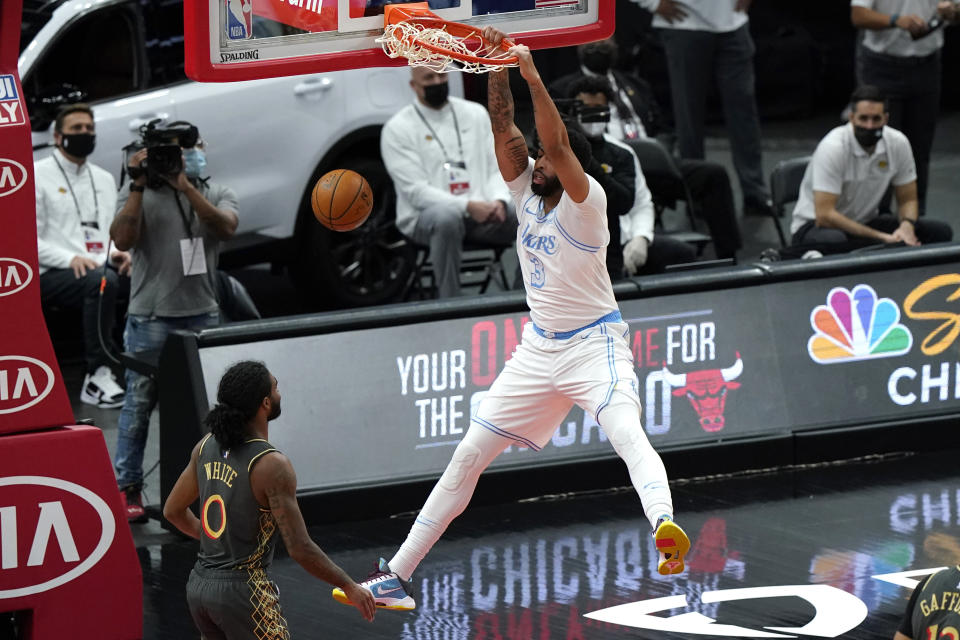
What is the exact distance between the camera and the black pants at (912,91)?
12.7m

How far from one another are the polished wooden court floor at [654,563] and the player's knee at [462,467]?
0.70 m

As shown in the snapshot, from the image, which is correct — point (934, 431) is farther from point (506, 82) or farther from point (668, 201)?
point (506, 82)

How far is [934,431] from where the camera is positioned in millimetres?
9992

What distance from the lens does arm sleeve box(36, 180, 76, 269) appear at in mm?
10812

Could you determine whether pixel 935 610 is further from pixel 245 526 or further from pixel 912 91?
pixel 912 91

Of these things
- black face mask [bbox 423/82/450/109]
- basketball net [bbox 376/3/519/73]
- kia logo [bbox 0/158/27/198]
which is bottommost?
black face mask [bbox 423/82/450/109]

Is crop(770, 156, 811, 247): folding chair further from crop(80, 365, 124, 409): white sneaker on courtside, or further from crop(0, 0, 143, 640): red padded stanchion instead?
crop(0, 0, 143, 640): red padded stanchion

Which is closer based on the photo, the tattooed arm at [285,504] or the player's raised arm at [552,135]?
the tattooed arm at [285,504]

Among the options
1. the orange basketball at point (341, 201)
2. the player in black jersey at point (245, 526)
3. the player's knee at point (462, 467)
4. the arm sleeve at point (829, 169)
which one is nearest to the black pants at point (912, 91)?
the arm sleeve at point (829, 169)

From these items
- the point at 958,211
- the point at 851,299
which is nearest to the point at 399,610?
the point at 851,299

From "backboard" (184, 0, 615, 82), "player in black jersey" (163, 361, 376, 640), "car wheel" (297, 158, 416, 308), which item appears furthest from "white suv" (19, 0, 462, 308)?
"player in black jersey" (163, 361, 376, 640)

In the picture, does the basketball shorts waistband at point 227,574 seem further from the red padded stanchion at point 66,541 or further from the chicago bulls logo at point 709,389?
the chicago bulls logo at point 709,389

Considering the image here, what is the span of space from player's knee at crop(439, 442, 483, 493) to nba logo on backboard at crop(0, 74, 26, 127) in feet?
7.75

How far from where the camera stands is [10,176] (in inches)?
268
